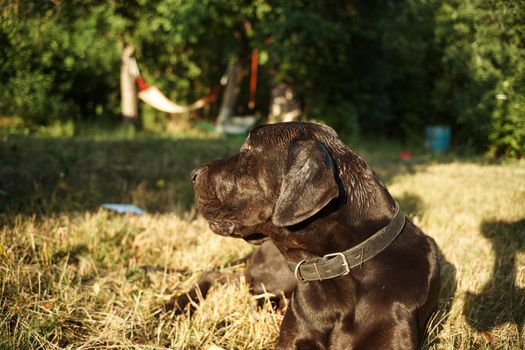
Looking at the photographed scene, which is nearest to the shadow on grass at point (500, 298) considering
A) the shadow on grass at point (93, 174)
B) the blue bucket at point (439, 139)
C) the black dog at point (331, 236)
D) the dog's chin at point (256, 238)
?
the black dog at point (331, 236)

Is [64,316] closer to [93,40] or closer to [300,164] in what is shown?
[300,164]

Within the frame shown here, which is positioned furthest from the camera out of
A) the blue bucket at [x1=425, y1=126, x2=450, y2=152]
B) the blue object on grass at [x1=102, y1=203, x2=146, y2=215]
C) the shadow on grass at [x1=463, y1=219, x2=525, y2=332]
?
the blue bucket at [x1=425, y1=126, x2=450, y2=152]

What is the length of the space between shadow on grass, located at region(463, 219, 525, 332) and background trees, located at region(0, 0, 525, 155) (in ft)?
11.9

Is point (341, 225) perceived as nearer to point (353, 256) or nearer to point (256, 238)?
point (353, 256)

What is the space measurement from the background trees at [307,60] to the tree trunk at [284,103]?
232 mm

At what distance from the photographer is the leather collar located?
2414 millimetres

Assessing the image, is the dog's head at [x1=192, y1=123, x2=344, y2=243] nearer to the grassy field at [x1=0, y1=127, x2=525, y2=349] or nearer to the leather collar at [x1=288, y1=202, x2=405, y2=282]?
the leather collar at [x1=288, y1=202, x2=405, y2=282]

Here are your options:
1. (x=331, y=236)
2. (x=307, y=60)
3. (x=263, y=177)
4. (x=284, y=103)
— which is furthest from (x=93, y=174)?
(x=307, y=60)

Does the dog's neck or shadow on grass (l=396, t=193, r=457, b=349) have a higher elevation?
the dog's neck

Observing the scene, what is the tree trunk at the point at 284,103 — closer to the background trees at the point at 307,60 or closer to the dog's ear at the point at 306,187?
the background trees at the point at 307,60

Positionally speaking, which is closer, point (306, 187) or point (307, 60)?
point (306, 187)

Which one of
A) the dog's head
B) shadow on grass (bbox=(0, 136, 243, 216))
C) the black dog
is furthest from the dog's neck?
shadow on grass (bbox=(0, 136, 243, 216))

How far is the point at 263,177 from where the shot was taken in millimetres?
2615

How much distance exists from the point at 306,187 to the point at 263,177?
44 centimetres
